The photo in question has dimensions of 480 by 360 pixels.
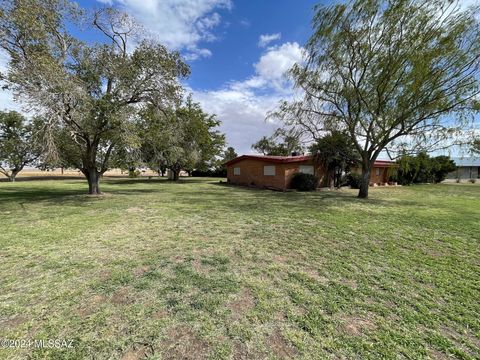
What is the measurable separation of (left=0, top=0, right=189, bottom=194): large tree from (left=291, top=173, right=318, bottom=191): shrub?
361 inches

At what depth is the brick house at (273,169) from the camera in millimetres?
15633

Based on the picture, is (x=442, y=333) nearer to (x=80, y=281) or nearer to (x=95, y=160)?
(x=80, y=281)

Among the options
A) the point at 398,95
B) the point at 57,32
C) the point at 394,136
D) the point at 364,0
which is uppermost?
the point at 364,0

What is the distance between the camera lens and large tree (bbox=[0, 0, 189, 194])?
6.95 metres

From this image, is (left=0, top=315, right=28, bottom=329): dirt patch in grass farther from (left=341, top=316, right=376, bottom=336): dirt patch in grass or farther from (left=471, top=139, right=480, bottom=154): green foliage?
(left=471, top=139, right=480, bottom=154): green foliage

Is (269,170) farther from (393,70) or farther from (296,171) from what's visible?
(393,70)

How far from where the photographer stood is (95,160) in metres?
10.6

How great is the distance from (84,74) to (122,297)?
32.0 ft

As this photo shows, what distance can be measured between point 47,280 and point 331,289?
11.8 ft

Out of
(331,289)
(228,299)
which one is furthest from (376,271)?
(228,299)

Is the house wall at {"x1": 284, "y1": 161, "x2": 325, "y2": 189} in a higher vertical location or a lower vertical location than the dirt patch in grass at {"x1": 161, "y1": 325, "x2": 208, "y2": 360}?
higher

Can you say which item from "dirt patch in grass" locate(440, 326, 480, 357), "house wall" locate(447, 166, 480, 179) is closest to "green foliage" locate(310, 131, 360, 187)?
"dirt patch in grass" locate(440, 326, 480, 357)

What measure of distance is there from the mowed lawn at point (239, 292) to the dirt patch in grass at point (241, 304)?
14mm

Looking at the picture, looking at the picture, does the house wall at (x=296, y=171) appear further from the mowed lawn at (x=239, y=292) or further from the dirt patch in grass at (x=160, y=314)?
the dirt patch in grass at (x=160, y=314)
